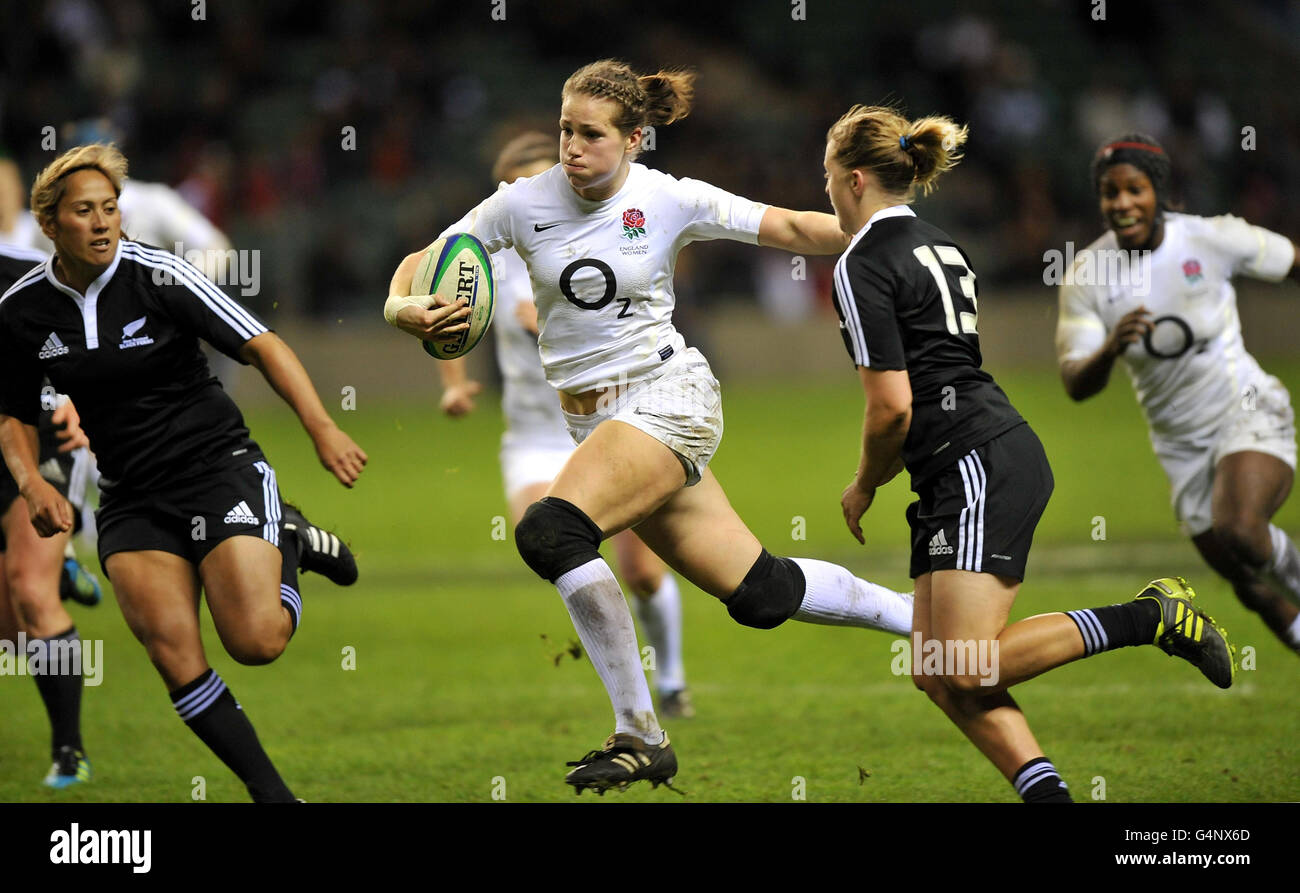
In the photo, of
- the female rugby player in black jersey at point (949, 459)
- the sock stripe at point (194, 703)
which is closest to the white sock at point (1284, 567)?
the female rugby player in black jersey at point (949, 459)

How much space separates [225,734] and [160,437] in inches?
37.7

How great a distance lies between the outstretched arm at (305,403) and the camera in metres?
4.66

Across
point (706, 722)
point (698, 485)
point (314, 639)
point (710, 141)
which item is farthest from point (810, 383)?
point (698, 485)

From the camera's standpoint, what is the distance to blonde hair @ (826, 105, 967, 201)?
174 inches

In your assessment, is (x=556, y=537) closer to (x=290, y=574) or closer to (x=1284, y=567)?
(x=290, y=574)

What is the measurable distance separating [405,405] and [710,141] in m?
5.48

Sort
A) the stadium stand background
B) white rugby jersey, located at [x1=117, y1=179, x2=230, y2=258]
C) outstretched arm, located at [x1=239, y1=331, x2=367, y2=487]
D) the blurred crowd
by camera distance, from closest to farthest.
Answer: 1. outstretched arm, located at [x1=239, y1=331, x2=367, y2=487]
2. white rugby jersey, located at [x1=117, y1=179, x2=230, y2=258]
3. the stadium stand background
4. the blurred crowd

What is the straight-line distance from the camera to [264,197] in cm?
1950

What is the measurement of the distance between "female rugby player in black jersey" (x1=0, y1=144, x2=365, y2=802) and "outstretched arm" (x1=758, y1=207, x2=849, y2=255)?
1.47 meters

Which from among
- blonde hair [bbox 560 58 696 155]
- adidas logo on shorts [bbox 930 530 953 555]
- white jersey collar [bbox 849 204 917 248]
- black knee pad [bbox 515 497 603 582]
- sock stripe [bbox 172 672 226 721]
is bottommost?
sock stripe [bbox 172 672 226 721]

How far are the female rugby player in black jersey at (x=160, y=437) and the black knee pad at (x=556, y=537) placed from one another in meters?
0.58

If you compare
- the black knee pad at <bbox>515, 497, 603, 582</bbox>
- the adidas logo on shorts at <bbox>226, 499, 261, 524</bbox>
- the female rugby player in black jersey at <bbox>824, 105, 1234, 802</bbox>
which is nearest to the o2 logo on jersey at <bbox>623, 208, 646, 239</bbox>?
the female rugby player in black jersey at <bbox>824, 105, 1234, 802</bbox>

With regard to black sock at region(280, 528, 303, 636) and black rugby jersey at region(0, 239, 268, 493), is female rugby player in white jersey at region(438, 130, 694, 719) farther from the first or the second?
black rugby jersey at region(0, 239, 268, 493)
